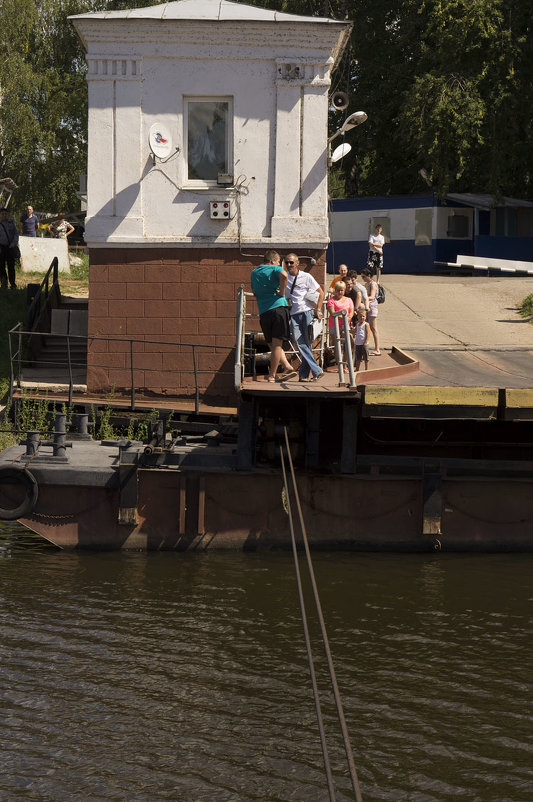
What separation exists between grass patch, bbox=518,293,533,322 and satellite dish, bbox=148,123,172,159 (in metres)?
10.1

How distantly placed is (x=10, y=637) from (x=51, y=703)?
153 centimetres

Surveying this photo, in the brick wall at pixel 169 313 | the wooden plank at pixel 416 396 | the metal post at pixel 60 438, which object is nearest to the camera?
the wooden plank at pixel 416 396

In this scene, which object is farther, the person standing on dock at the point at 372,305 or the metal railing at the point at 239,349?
the person standing on dock at the point at 372,305

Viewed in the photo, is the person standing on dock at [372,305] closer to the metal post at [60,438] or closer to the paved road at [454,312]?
the paved road at [454,312]

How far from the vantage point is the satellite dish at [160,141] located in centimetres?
1600

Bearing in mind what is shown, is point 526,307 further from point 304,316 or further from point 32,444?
point 32,444

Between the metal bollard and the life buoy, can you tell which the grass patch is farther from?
the life buoy

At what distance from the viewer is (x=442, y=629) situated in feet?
33.0

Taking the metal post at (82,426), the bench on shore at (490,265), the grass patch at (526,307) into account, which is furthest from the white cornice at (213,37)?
the bench on shore at (490,265)

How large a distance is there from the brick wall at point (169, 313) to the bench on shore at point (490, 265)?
16556 millimetres

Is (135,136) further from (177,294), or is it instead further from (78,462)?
(78,462)

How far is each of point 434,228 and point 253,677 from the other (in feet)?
90.0

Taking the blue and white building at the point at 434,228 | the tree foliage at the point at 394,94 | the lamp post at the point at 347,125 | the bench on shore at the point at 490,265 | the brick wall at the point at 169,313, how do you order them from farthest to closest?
the blue and white building at the point at 434,228 < the tree foliage at the point at 394,94 < the bench on shore at the point at 490,265 < the lamp post at the point at 347,125 < the brick wall at the point at 169,313

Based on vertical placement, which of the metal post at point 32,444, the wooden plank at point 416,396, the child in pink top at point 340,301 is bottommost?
the metal post at point 32,444
